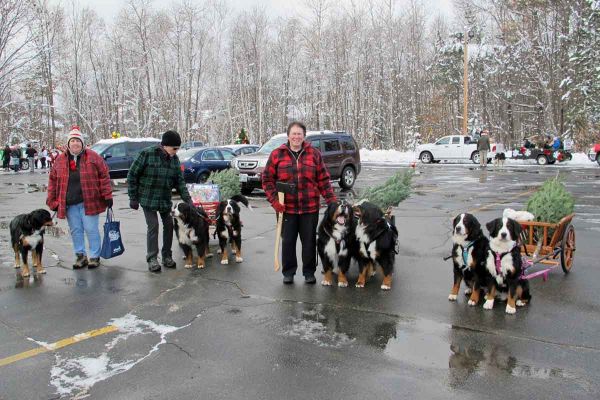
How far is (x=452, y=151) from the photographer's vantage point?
34.2 metres

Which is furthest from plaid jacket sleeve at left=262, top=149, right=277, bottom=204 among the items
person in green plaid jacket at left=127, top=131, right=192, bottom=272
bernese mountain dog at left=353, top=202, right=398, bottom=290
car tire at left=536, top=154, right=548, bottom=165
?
car tire at left=536, top=154, right=548, bottom=165

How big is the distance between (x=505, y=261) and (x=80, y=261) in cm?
570

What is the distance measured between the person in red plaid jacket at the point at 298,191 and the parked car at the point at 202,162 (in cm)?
1228

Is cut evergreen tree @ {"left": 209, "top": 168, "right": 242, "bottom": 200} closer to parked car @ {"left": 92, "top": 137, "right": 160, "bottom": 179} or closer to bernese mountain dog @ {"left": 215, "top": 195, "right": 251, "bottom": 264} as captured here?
bernese mountain dog @ {"left": 215, "top": 195, "right": 251, "bottom": 264}

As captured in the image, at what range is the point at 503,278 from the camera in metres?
5.26

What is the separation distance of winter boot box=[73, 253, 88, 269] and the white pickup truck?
29.4m

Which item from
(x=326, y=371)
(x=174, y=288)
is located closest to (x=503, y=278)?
(x=326, y=371)

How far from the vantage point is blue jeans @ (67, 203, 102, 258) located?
288 inches

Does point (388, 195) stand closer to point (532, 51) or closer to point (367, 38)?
point (532, 51)

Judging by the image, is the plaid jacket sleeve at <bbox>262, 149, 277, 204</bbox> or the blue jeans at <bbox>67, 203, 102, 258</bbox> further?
the blue jeans at <bbox>67, 203, 102, 258</bbox>

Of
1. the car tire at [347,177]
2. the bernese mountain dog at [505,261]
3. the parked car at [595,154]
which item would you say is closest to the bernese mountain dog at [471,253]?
the bernese mountain dog at [505,261]

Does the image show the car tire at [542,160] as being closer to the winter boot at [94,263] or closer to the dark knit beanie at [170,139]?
the dark knit beanie at [170,139]

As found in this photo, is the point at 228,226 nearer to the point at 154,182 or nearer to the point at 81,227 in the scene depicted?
the point at 154,182

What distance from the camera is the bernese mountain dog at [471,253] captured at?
5.38 metres
